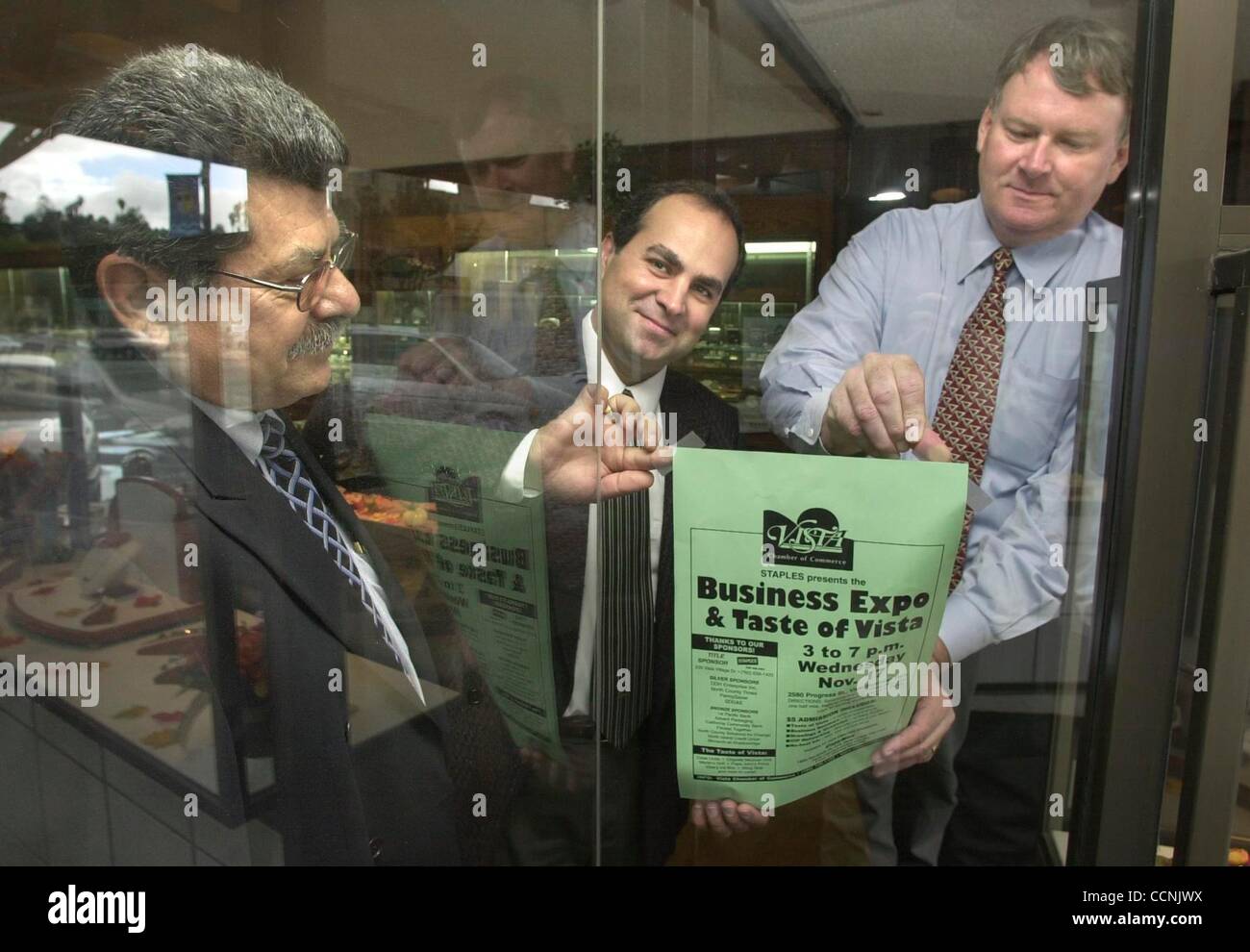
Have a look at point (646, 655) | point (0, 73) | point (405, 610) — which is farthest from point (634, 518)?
point (0, 73)

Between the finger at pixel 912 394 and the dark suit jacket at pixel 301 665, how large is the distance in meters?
0.91

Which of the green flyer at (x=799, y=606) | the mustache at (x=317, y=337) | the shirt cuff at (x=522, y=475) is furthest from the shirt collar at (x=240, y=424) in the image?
the green flyer at (x=799, y=606)

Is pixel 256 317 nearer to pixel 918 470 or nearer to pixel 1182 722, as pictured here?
pixel 918 470

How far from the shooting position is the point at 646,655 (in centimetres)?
146

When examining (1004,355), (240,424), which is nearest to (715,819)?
(1004,355)

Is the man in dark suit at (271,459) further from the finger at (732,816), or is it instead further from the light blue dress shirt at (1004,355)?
→ the finger at (732,816)

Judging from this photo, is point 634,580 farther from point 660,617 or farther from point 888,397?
point 888,397

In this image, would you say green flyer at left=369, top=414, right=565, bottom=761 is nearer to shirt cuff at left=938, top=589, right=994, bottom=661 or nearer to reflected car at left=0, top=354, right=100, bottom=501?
reflected car at left=0, top=354, right=100, bottom=501

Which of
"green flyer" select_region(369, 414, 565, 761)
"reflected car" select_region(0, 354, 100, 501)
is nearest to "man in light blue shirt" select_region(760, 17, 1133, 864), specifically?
"green flyer" select_region(369, 414, 565, 761)

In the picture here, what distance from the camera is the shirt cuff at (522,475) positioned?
1468mm

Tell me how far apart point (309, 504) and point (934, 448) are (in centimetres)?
103
